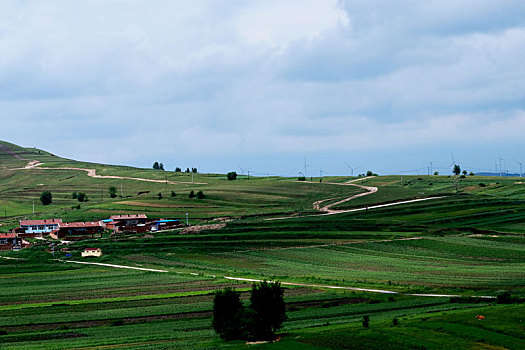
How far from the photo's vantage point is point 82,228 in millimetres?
171750

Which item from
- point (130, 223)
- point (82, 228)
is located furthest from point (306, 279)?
point (130, 223)

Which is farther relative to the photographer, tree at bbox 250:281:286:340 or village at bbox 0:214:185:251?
village at bbox 0:214:185:251

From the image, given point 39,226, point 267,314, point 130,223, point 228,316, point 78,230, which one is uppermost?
point 39,226

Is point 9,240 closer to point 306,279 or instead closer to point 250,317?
point 306,279

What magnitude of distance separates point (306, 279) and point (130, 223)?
92342 millimetres

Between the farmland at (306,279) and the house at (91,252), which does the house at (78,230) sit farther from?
the house at (91,252)

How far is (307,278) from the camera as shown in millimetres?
96438

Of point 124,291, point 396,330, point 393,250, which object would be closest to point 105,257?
point 124,291

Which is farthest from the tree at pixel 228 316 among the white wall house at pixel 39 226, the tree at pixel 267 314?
the white wall house at pixel 39 226

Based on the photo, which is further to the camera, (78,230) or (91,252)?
(78,230)

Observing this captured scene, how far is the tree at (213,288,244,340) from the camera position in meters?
60.4

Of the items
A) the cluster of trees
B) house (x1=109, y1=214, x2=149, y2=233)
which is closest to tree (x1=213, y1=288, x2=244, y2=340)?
the cluster of trees

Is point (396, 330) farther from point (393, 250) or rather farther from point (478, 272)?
point (393, 250)

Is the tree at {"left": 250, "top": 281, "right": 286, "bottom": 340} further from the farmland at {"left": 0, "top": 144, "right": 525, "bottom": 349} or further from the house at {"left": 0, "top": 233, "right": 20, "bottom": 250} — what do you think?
the house at {"left": 0, "top": 233, "right": 20, "bottom": 250}
